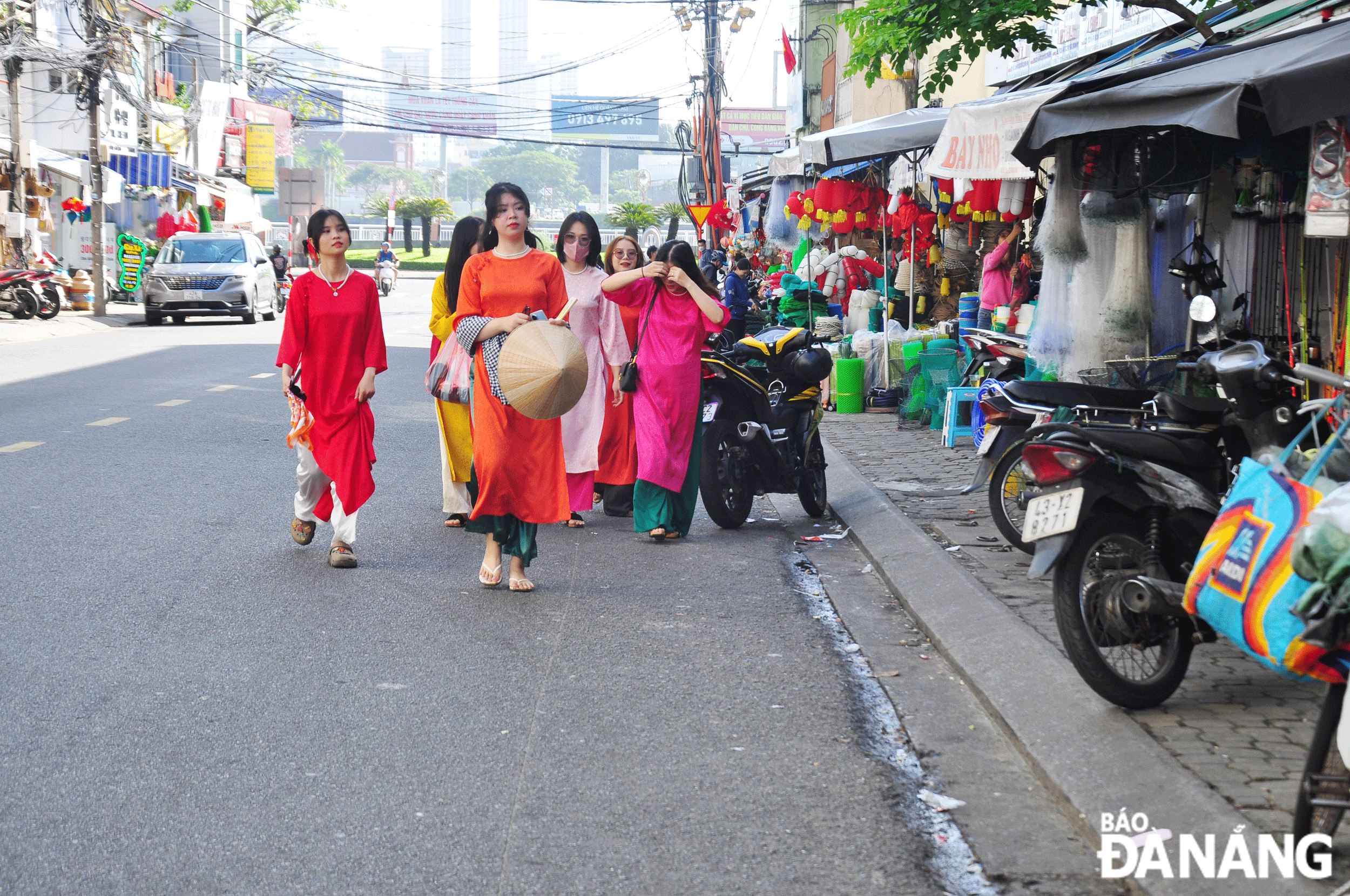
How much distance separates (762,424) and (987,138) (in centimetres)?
238

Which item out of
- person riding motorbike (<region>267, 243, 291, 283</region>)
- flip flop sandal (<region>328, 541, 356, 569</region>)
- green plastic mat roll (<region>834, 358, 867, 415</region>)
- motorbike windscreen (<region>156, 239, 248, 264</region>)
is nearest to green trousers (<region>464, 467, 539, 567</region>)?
flip flop sandal (<region>328, 541, 356, 569</region>)

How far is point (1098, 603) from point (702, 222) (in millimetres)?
25711

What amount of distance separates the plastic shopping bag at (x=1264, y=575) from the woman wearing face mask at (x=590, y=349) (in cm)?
447

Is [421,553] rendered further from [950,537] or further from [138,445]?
[138,445]

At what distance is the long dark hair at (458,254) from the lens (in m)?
7.58

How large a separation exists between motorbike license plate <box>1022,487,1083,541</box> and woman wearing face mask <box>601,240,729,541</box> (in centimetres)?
313

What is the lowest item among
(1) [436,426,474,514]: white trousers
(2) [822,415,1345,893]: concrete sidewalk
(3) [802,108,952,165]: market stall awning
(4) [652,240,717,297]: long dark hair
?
(2) [822,415,1345,893]: concrete sidewalk

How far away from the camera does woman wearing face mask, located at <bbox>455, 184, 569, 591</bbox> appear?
6238 mm

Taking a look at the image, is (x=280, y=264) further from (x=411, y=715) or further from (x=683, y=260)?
(x=411, y=715)

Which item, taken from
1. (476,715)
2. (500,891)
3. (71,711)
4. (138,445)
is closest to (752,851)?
(500,891)

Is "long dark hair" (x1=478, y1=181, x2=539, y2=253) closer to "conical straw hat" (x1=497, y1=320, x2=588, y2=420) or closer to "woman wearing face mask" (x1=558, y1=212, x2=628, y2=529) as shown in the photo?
"conical straw hat" (x1=497, y1=320, x2=588, y2=420)

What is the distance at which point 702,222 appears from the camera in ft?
97.2

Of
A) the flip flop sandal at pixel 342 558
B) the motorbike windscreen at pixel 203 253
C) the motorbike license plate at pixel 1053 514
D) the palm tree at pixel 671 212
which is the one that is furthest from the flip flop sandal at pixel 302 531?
the palm tree at pixel 671 212

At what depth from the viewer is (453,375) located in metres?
→ 6.52
